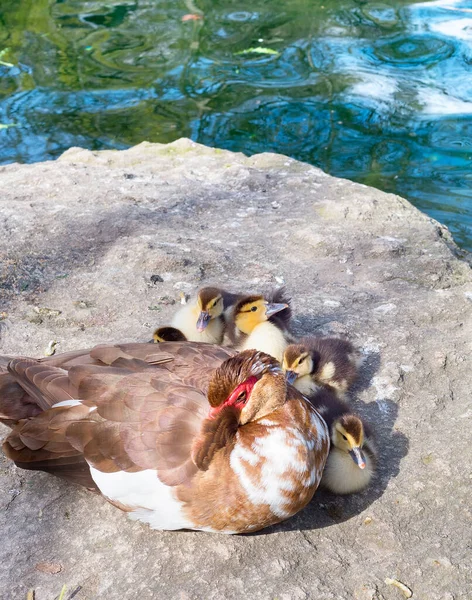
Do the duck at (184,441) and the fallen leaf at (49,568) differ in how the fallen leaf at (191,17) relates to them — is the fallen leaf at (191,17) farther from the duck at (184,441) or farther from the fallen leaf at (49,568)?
the fallen leaf at (49,568)

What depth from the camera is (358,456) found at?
3654mm

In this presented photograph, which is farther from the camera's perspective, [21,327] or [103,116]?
[103,116]

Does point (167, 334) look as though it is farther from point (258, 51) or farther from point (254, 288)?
point (258, 51)

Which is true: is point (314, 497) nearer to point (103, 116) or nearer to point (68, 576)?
point (68, 576)

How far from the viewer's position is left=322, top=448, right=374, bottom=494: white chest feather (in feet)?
12.1

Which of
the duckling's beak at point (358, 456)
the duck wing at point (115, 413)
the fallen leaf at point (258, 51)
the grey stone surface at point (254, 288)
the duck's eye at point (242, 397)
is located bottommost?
the fallen leaf at point (258, 51)

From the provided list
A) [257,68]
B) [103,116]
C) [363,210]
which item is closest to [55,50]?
[103,116]

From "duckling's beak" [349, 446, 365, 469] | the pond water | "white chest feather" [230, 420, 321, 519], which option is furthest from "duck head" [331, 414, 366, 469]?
the pond water

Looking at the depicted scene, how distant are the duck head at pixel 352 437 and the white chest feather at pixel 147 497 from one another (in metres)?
0.87

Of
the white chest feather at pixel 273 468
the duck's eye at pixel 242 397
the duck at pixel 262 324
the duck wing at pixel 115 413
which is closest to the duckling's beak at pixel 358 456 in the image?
the white chest feather at pixel 273 468

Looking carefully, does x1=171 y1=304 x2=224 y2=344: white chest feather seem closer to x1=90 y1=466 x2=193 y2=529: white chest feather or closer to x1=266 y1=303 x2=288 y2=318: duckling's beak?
x1=266 y1=303 x2=288 y2=318: duckling's beak

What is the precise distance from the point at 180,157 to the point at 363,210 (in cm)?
223

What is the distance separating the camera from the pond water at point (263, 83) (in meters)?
9.47

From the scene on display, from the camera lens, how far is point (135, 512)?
333cm
